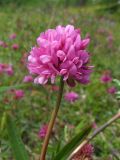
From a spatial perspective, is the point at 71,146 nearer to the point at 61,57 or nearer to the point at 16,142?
the point at 16,142

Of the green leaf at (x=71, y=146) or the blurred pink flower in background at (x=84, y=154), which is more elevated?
the green leaf at (x=71, y=146)

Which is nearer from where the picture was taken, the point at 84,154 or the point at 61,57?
the point at 61,57

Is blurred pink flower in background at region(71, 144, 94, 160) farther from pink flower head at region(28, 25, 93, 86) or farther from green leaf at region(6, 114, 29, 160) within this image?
pink flower head at region(28, 25, 93, 86)

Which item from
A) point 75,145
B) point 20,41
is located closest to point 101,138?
point 75,145

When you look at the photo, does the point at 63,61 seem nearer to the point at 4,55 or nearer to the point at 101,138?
the point at 101,138

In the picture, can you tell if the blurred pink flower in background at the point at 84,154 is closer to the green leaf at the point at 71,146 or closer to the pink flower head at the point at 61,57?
the green leaf at the point at 71,146

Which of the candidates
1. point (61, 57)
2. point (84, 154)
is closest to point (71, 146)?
point (84, 154)

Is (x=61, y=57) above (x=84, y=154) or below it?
above

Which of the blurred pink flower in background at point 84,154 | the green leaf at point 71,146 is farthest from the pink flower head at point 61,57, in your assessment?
the blurred pink flower in background at point 84,154

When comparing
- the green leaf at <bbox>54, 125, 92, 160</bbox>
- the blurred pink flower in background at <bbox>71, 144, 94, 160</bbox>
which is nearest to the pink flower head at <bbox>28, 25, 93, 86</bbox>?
the green leaf at <bbox>54, 125, 92, 160</bbox>
